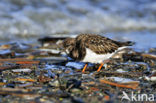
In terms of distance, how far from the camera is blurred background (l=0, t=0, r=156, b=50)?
955 cm

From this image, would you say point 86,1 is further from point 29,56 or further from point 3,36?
point 29,56

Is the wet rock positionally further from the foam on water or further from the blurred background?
the foam on water

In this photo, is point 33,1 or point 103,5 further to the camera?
point 103,5

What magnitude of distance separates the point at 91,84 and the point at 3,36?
20.0 ft

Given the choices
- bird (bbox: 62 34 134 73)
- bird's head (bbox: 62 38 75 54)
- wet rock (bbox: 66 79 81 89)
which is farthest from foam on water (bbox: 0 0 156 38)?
wet rock (bbox: 66 79 81 89)

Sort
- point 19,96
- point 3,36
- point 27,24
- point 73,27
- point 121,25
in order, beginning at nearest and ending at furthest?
point 19,96
point 3,36
point 27,24
point 73,27
point 121,25

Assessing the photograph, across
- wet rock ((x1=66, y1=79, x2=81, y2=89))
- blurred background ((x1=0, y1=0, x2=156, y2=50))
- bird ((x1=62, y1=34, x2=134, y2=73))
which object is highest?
blurred background ((x1=0, y1=0, x2=156, y2=50))

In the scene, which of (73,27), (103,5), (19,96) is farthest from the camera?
(103,5)

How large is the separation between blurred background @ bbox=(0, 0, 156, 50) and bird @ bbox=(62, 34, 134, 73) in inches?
179

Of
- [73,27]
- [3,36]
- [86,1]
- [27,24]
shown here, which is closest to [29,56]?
[3,36]

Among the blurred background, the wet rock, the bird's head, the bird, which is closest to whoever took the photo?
the wet rock

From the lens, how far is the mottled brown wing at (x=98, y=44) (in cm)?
431

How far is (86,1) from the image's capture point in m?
12.8

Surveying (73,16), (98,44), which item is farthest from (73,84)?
(73,16)
